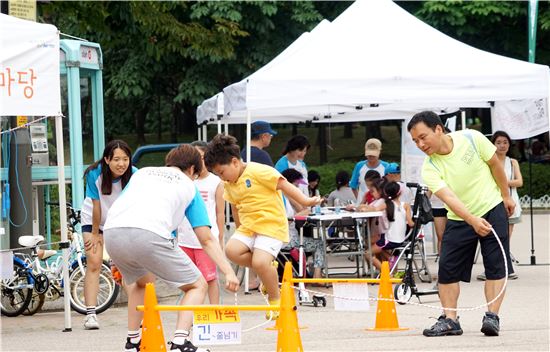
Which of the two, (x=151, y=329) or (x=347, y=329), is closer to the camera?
(x=151, y=329)

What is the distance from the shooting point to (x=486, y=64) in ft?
44.4

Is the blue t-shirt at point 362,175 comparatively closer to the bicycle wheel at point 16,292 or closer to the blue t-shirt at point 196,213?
the bicycle wheel at point 16,292

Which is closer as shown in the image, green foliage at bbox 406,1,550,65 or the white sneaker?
the white sneaker

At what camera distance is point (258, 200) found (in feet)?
32.7

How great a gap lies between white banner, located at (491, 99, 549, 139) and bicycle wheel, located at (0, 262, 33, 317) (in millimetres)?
7902

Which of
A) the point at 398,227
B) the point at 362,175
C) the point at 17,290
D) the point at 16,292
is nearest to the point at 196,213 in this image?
the point at 17,290

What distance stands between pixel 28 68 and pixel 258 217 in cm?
237

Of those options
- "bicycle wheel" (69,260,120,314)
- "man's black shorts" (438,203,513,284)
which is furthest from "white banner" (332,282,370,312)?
"bicycle wheel" (69,260,120,314)

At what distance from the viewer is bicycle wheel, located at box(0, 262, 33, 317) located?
12055mm

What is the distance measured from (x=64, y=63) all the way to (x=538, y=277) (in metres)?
6.40

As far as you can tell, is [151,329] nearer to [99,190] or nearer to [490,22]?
[99,190]

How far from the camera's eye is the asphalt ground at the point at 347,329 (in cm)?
917

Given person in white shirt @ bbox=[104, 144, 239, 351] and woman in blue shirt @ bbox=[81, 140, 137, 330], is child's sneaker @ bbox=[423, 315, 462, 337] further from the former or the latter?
woman in blue shirt @ bbox=[81, 140, 137, 330]

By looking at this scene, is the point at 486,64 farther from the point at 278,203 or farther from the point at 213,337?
the point at 213,337
